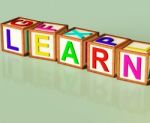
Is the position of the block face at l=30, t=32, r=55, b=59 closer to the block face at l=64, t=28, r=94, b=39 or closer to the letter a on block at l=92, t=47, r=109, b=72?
the block face at l=64, t=28, r=94, b=39

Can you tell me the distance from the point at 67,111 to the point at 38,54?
3.33 ft

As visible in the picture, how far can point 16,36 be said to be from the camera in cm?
499

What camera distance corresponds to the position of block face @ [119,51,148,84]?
4379mm

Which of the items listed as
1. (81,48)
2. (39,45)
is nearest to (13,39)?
(39,45)

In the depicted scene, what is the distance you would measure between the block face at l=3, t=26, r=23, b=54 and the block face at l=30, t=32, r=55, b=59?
0.11m

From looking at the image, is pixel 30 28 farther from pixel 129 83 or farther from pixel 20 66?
pixel 129 83

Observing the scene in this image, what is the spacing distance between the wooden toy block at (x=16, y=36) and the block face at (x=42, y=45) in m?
0.08

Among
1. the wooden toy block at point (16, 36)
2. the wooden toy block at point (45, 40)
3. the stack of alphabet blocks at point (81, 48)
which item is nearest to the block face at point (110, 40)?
the stack of alphabet blocks at point (81, 48)

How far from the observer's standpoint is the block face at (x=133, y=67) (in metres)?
4.38

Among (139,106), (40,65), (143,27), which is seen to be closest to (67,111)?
(139,106)

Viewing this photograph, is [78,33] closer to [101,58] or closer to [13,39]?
[101,58]

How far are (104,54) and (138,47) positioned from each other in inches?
10.3

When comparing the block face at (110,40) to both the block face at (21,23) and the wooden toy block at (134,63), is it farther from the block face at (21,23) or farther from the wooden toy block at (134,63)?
the block face at (21,23)

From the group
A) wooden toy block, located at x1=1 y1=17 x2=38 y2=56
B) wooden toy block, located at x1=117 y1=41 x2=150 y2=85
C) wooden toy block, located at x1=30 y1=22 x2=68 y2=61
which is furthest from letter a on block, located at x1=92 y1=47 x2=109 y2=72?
wooden toy block, located at x1=1 y1=17 x2=38 y2=56
